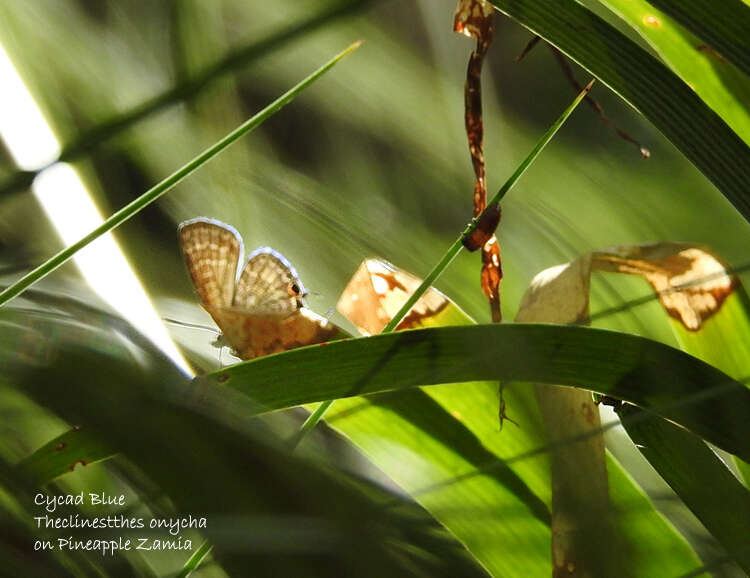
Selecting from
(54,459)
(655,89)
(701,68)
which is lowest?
(54,459)

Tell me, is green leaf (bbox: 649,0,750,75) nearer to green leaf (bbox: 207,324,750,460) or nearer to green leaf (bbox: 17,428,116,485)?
green leaf (bbox: 207,324,750,460)

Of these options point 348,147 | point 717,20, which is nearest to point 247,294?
point 348,147

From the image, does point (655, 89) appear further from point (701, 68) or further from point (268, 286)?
point (268, 286)

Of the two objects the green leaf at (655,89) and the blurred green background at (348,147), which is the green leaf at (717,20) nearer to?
the green leaf at (655,89)

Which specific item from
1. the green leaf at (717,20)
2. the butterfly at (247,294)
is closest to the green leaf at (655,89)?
the green leaf at (717,20)

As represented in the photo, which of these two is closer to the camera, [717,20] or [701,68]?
[717,20]

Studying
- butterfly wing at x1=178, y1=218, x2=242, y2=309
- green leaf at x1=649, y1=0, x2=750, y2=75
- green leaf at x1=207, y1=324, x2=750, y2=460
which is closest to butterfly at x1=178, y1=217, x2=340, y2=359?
butterfly wing at x1=178, y1=218, x2=242, y2=309

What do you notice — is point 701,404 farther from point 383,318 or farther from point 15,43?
point 15,43

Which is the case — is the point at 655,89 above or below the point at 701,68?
below
